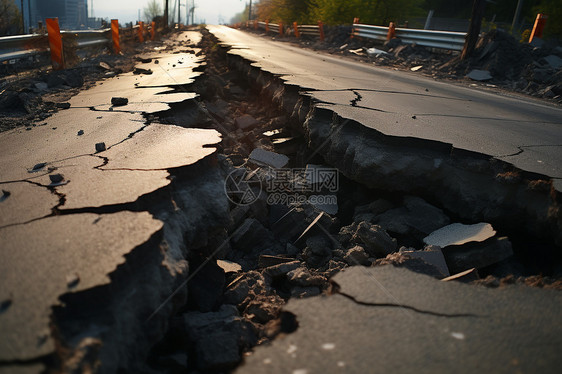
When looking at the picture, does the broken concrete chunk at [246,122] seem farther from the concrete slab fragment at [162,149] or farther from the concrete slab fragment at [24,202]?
the concrete slab fragment at [24,202]

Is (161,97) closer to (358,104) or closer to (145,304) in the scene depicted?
(358,104)

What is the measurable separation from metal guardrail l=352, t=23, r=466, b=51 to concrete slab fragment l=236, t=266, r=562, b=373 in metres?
9.39

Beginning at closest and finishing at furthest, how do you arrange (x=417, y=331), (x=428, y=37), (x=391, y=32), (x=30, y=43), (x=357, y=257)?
(x=417, y=331) → (x=357, y=257) → (x=30, y=43) → (x=428, y=37) → (x=391, y=32)

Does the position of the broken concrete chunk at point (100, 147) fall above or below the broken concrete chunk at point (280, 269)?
above

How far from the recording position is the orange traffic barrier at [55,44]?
278 inches

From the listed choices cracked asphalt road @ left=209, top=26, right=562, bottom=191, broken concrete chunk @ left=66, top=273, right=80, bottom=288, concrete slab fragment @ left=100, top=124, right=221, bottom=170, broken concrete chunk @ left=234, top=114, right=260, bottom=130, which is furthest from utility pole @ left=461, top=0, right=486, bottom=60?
broken concrete chunk @ left=66, top=273, right=80, bottom=288

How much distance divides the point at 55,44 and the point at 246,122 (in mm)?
4425

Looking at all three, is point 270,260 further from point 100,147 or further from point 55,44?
point 55,44

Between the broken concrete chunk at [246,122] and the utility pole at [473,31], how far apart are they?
6172 millimetres

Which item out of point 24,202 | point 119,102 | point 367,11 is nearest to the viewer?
point 24,202

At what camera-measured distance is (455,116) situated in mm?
3898

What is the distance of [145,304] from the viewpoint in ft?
4.47

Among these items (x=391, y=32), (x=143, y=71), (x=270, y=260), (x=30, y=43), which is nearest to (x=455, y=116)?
(x=270, y=260)

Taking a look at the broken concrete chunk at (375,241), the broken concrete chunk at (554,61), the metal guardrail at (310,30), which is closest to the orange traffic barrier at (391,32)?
the broken concrete chunk at (554,61)
